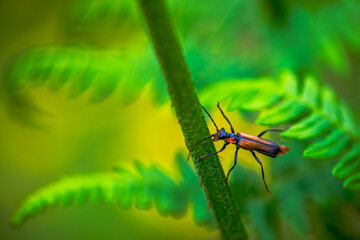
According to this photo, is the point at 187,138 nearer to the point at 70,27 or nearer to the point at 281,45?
the point at 281,45

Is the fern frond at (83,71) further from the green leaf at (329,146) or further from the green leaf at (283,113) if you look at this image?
the green leaf at (329,146)

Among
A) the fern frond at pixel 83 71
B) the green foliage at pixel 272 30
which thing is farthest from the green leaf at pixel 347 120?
the fern frond at pixel 83 71

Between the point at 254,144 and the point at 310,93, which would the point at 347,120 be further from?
the point at 254,144

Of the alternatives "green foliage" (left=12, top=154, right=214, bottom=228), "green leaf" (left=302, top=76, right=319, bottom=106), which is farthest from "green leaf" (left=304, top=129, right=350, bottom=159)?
"green foliage" (left=12, top=154, right=214, bottom=228)

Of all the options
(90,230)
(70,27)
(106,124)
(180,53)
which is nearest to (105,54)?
(70,27)

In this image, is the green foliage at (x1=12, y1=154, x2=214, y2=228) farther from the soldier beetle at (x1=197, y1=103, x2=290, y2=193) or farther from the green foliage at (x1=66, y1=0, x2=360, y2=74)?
the green foliage at (x1=66, y1=0, x2=360, y2=74)

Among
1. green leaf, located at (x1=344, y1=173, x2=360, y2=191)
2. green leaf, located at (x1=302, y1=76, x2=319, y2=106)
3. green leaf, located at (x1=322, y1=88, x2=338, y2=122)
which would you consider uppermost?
→ green leaf, located at (x1=302, y1=76, x2=319, y2=106)

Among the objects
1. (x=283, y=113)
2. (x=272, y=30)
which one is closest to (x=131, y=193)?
(x=283, y=113)
